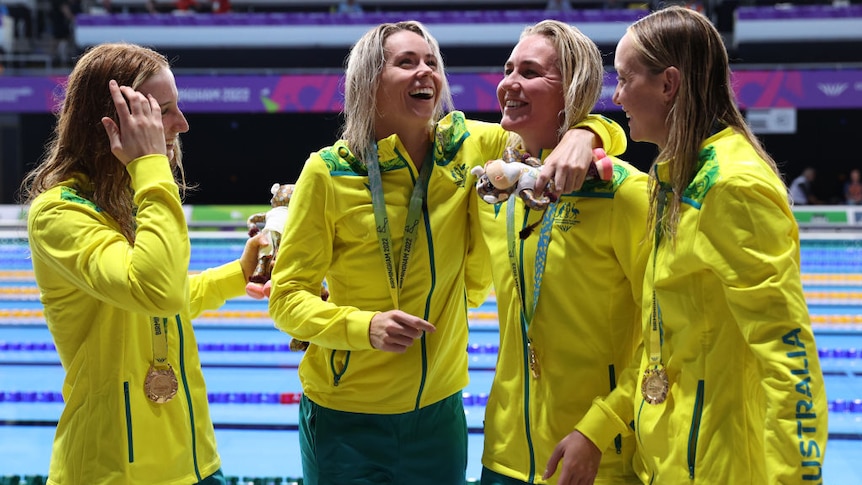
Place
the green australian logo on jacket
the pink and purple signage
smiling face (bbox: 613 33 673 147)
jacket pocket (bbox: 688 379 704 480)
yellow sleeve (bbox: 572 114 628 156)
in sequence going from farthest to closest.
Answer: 1. the pink and purple signage
2. the green australian logo on jacket
3. yellow sleeve (bbox: 572 114 628 156)
4. smiling face (bbox: 613 33 673 147)
5. jacket pocket (bbox: 688 379 704 480)

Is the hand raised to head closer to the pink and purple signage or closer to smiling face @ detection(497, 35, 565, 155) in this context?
smiling face @ detection(497, 35, 565, 155)

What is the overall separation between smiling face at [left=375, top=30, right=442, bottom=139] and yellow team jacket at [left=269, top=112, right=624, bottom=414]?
0.09 meters

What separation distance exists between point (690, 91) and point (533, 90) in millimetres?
442

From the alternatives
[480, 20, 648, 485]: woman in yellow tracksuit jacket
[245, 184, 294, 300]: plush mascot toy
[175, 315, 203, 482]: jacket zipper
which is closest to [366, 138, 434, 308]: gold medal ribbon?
[480, 20, 648, 485]: woman in yellow tracksuit jacket

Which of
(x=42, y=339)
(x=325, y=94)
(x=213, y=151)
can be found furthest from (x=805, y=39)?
(x=42, y=339)

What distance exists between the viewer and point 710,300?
5.34 feet

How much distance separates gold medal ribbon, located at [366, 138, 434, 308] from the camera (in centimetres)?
214

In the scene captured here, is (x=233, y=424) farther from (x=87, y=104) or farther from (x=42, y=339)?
(x=87, y=104)

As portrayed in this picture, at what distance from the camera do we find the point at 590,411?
6.03ft

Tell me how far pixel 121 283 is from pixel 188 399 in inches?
15.5

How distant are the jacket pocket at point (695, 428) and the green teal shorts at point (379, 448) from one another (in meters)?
0.77

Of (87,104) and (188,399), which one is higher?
(87,104)

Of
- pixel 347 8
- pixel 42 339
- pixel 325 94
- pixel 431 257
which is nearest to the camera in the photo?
pixel 431 257

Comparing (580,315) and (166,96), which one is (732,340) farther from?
(166,96)
